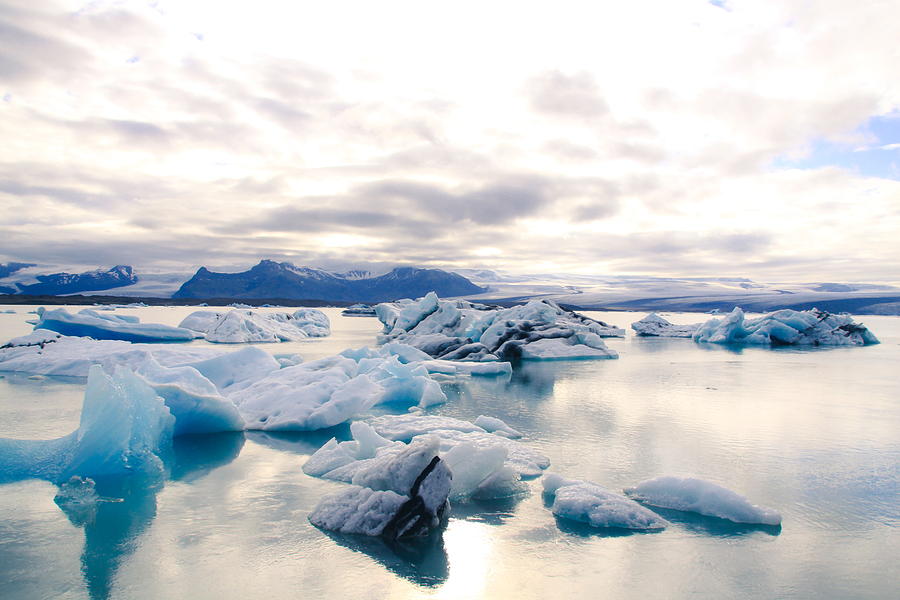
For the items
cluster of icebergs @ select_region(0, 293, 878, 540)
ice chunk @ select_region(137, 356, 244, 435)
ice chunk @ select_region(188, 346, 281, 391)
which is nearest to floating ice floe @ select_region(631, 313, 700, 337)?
cluster of icebergs @ select_region(0, 293, 878, 540)

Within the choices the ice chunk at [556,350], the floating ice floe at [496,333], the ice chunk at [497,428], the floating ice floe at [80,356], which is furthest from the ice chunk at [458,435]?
the ice chunk at [556,350]

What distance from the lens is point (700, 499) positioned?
14.0 feet

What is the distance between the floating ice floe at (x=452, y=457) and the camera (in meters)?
4.50

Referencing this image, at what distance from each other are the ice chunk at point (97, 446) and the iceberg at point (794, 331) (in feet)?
77.4

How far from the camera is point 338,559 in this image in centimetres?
339

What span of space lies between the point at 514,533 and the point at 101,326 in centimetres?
1785

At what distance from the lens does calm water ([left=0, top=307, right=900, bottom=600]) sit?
10.2 ft

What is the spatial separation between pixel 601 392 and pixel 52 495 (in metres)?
8.34

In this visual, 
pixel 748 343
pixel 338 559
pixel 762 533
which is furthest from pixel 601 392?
pixel 748 343

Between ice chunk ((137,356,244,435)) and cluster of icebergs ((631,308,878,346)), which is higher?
ice chunk ((137,356,244,435))

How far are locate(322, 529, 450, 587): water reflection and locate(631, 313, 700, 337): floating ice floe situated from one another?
26.7 metres

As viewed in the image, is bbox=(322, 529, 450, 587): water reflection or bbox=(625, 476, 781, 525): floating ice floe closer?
bbox=(322, 529, 450, 587): water reflection

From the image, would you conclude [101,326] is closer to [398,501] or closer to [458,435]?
[458,435]

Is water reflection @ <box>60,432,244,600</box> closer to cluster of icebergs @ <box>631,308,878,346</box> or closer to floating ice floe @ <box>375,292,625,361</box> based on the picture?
floating ice floe @ <box>375,292,625,361</box>
